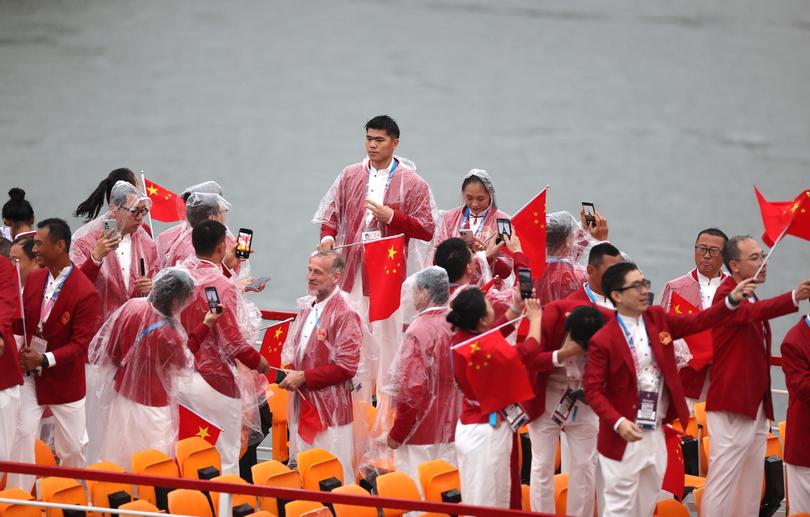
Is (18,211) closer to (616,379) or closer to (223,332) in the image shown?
(223,332)

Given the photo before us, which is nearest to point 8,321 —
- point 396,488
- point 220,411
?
point 220,411

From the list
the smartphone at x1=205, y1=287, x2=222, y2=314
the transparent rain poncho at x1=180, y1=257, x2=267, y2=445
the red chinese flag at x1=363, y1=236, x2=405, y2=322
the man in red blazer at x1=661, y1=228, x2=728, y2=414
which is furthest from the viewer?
the man in red blazer at x1=661, y1=228, x2=728, y2=414

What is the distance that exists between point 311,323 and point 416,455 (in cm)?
76

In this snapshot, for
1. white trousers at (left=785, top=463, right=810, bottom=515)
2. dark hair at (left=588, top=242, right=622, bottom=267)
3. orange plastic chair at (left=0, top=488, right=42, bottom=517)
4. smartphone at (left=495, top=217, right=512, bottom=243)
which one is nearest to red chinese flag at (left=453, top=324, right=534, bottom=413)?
dark hair at (left=588, top=242, right=622, bottom=267)

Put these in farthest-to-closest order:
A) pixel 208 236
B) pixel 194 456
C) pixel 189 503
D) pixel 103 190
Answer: pixel 103 190 < pixel 208 236 < pixel 194 456 < pixel 189 503

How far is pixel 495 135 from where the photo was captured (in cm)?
1075

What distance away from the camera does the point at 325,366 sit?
509 cm

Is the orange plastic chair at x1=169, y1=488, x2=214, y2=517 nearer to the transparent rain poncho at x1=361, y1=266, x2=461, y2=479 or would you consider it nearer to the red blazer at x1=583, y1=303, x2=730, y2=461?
the transparent rain poncho at x1=361, y1=266, x2=461, y2=479

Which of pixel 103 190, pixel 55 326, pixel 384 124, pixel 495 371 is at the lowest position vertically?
pixel 495 371

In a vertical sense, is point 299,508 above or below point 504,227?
below

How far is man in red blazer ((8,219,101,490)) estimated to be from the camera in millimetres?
5117

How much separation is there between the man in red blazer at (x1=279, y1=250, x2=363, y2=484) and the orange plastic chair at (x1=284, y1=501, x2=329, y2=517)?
75 centimetres

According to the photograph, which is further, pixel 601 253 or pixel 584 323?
pixel 601 253

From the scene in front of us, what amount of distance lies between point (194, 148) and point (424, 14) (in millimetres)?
2636
